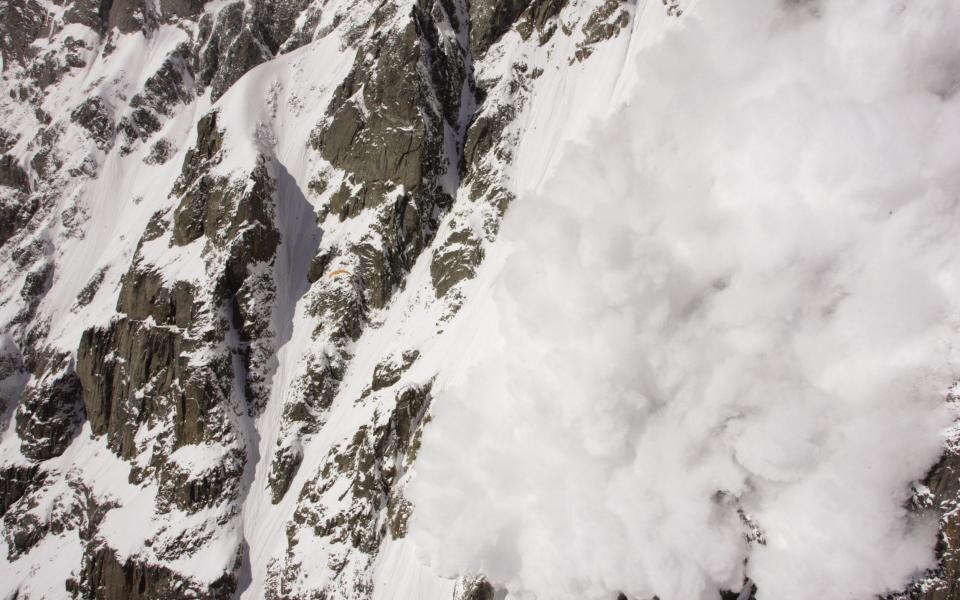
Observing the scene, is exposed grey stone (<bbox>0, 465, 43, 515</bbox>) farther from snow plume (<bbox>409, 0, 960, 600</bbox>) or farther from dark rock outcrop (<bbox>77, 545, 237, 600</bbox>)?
snow plume (<bbox>409, 0, 960, 600</bbox>)

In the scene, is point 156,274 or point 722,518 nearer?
point 722,518

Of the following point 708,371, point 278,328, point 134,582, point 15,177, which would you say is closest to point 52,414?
point 134,582

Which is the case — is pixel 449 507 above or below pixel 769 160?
below

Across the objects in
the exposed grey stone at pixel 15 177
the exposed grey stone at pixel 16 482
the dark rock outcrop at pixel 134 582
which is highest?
the exposed grey stone at pixel 15 177

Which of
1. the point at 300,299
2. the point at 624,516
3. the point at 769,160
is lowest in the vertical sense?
the point at 300,299

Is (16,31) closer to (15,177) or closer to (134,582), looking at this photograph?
(15,177)

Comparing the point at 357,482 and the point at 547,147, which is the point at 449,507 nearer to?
the point at 357,482

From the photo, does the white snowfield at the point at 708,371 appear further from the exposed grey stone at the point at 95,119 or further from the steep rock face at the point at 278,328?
the exposed grey stone at the point at 95,119

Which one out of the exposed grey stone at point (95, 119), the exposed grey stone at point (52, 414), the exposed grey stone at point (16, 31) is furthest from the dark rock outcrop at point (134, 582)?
the exposed grey stone at point (16, 31)

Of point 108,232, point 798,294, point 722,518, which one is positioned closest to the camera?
point 798,294

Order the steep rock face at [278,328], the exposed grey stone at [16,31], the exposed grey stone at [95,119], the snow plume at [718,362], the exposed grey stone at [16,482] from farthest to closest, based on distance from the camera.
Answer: the exposed grey stone at [16,31] → the exposed grey stone at [95,119] → the exposed grey stone at [16,482] → the steep rock face at [278,328] → the snow plume at [718,362]

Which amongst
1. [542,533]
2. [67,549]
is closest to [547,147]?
[542,533]
